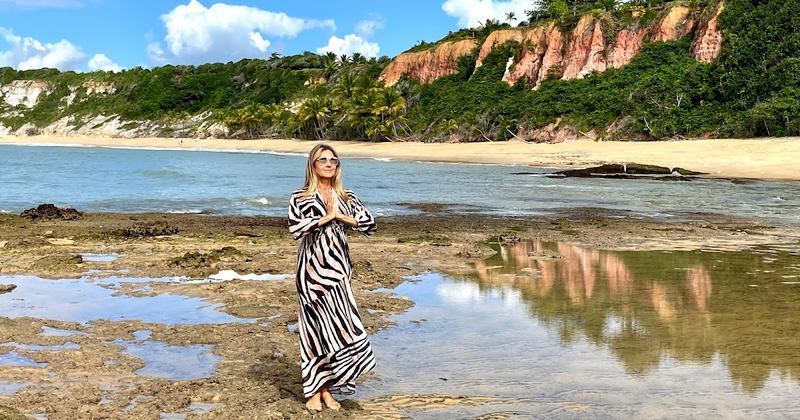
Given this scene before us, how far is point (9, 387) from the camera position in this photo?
5.04 metres

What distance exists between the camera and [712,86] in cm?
5097

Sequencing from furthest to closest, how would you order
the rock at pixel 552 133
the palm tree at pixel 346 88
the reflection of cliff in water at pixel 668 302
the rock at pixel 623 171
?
the palm tree at pixel 346 88
the rock at pixel 552 133
the rock at pixel 623 171
the reflection of cliff in water at pixel 668 302

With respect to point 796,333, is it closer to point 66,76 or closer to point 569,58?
point 569,58

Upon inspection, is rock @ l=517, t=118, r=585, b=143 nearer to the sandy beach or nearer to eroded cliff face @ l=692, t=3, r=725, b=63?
the sandy beach

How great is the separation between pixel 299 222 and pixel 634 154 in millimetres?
36737

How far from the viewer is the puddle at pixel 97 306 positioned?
714 centimetres

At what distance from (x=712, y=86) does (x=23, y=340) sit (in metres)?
51.8

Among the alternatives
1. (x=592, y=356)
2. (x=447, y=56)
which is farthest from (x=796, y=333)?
(x=447, y=56)

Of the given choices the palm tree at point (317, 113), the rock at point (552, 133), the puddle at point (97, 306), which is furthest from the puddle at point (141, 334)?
the palm tree at point (317, 113)

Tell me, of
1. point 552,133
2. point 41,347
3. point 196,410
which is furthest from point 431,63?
point 196,410

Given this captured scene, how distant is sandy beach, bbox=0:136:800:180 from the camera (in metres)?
31.7

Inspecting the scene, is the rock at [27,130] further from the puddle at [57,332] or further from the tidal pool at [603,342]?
the puddle at [57,332]

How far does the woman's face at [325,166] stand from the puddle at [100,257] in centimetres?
666

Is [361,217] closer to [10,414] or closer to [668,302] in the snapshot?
[10,414]
